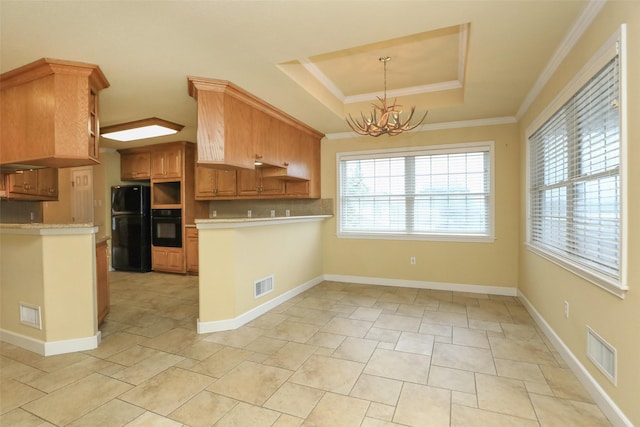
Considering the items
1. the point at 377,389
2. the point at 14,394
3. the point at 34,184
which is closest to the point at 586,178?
the point at 377,389

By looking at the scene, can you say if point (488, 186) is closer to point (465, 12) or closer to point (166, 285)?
point (465, 12)

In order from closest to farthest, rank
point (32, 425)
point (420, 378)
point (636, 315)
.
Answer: point (636, 315) → point (32, 425) → point (420, 378)

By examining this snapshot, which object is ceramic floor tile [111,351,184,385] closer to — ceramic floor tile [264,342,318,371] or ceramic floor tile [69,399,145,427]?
ceramic floor tile [69,399,145,427]

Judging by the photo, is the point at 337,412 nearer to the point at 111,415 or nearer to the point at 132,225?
the point at 111,415

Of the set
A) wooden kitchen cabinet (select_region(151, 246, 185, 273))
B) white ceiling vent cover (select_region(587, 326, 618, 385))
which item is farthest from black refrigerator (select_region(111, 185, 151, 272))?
white ceiling vent cover (select_region(587, 326, 618, 385))

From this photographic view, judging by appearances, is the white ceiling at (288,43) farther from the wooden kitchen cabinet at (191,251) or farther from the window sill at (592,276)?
the wooden kitchen cabinet at (191,251)

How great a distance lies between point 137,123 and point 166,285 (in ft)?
8.12

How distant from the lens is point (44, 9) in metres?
1.93

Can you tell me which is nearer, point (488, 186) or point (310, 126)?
point (488, 186)

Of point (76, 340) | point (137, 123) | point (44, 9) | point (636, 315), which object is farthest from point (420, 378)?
point (137, 123)

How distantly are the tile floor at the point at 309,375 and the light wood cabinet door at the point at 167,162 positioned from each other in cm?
287

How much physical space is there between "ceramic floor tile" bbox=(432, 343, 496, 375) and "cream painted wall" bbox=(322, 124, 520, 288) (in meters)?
1.96

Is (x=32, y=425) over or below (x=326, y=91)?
below

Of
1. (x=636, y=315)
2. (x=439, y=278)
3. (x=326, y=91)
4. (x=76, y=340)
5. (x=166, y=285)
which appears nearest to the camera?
(x=636, y=315)
